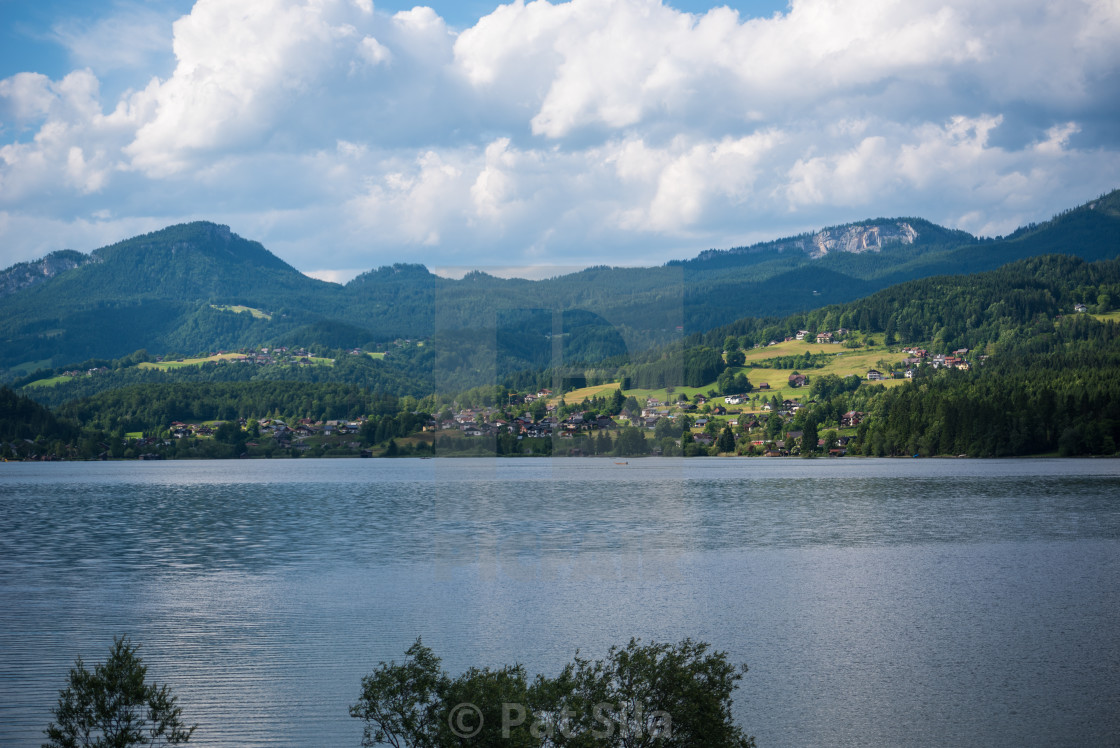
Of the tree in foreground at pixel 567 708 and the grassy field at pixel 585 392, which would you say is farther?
the grassy field at pixel 585 392

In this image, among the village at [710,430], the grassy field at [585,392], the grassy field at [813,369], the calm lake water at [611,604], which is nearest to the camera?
the calm lake water at [611,604]

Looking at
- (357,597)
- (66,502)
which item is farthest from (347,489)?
(357,597)

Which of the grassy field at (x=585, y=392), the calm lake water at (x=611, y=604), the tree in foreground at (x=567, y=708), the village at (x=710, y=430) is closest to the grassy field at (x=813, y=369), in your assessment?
the village at (x=710, y=430)

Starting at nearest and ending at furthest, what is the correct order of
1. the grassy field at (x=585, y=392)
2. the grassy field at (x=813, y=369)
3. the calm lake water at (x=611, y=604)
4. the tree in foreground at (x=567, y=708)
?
the tree in foreground at (x=567, y=708) → the calm lake water at (x=611, y=604) → the grassy field at (x=585, y=392) → the grassy field at (x=813, y=369)

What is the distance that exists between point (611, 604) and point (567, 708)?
52.0 feet

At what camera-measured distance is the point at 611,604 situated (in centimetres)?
2811

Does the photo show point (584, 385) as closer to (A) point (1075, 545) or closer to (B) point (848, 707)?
(B) point (848, 707)

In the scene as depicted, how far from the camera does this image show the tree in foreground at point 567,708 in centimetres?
1212

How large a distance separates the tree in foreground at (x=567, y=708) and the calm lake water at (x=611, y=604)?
199 inches

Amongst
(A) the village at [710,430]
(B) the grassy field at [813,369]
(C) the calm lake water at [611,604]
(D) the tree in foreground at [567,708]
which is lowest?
(C) the calm lake water at [611,604]

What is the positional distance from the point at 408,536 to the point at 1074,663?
108 ft

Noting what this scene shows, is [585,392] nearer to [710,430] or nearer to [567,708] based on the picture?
[567,708]

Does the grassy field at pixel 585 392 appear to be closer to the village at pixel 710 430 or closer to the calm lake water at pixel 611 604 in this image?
the village at pixel 710 430

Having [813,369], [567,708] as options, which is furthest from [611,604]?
[813,369]
